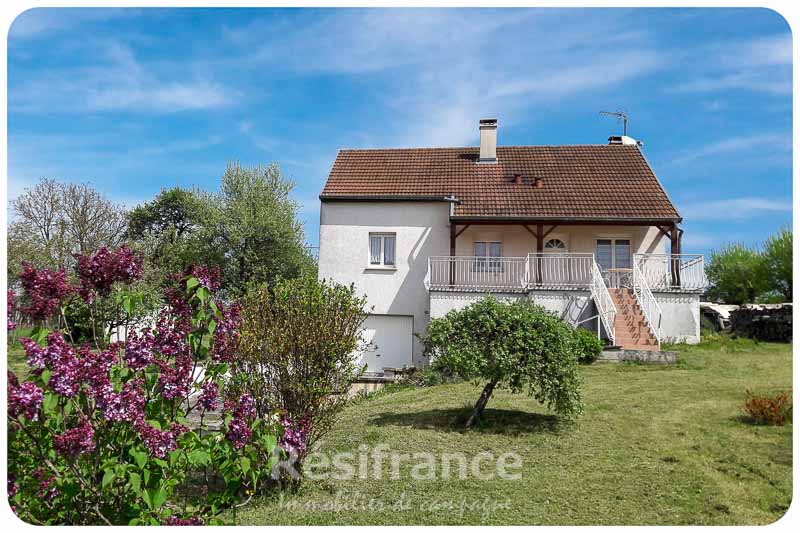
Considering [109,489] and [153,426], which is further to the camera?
[109,489]

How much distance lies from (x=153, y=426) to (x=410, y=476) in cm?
347

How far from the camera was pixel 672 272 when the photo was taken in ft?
62.5

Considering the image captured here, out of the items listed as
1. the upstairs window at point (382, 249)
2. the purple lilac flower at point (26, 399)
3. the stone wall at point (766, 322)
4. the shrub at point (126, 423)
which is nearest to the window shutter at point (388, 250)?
the upstairs window at point (382, 249)

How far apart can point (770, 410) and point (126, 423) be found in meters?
8.27

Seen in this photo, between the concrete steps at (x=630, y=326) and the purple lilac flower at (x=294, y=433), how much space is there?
11.1 meters

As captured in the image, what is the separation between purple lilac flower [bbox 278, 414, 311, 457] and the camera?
5.70 m

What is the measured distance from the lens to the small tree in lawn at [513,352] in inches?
353

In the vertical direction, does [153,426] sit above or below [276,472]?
above

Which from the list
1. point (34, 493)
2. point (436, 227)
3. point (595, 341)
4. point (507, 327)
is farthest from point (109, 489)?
point (436, 227)

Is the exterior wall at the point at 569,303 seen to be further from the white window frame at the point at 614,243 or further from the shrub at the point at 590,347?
the white window frame at the point at 614,243

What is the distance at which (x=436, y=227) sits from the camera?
2134 centimetres

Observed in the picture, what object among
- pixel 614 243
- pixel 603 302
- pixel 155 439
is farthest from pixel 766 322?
pixel 155 439

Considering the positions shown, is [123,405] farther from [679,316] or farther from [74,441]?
[679,316]

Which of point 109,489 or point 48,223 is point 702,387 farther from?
point 48,223
